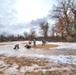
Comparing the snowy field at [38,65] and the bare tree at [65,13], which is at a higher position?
the bare tree at [65,13]

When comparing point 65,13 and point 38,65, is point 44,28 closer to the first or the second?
point 65,13

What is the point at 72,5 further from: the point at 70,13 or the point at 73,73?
the point at 73,73

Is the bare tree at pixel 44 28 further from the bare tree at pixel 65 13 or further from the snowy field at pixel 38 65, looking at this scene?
the snowy field at pixel 38 65

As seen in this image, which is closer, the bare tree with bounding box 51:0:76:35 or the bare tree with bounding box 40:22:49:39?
the bare tree with bounding box 51:0:76:35

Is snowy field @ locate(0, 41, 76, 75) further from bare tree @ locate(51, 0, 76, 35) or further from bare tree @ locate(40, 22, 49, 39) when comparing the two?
bare tree @ locate(40, 22, 49, 39)

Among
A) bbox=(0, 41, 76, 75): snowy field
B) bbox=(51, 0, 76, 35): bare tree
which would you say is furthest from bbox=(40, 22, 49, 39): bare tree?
bbox=(0, 41, 76, 75): snowy field

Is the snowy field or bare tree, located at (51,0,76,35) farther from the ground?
bare tree, located at (51,0,76,35)

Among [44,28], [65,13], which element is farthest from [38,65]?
[44,28]

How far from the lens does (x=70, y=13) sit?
51062 mm

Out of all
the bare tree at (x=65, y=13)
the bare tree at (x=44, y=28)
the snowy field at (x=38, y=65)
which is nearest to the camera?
the snowy field at (x=38, y=65)

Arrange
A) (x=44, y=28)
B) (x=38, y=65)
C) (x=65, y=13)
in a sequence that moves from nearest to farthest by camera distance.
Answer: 1. (x=38, y=65)
2. (x=65, y=13)
3. (x=44, y=28)

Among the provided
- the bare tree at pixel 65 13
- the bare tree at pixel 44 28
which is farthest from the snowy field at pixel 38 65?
the bare tree at pixel 44 28

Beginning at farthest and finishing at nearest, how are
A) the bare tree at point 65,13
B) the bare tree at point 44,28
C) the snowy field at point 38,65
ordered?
the bare tree at point 44,28 < the bare tree at point 65,13 < the snowy field at point 38,65

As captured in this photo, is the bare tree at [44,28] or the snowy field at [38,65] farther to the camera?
the bare tree at [44,28]
